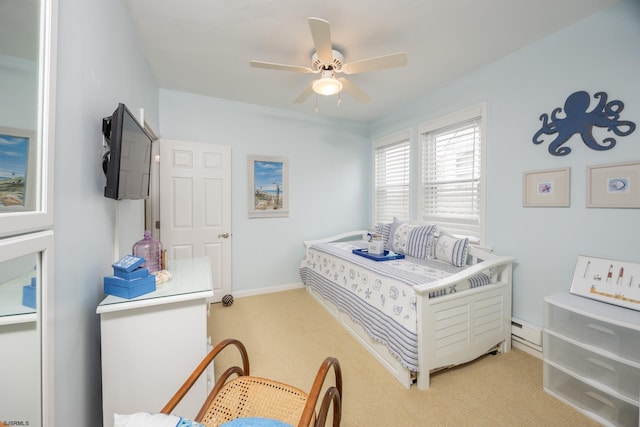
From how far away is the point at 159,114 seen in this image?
3.09m

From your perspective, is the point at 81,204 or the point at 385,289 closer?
the point at 81,204

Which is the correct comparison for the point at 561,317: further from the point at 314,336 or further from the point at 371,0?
the point at 371,0

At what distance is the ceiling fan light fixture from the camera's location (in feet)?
6.88

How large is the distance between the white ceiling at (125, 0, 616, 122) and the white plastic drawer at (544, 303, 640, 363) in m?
2.09

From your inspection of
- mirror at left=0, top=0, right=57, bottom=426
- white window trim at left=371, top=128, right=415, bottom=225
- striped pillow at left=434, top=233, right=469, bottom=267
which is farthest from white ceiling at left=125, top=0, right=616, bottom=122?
striped pillow at left=434, top=233, right=469, bottom=267

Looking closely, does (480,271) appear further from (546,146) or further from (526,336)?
(546,146)

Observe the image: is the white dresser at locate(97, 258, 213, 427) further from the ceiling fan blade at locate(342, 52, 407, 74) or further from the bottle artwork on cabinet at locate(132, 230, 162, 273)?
the ceiling fan blade at locate(342, 52, 407, 74)

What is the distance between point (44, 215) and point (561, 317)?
2.73 m

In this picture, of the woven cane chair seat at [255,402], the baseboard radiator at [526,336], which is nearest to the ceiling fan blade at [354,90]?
the woven cane chair seat at [255,402]

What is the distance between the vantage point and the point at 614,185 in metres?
1.78

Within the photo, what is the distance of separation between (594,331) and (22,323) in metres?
2.72

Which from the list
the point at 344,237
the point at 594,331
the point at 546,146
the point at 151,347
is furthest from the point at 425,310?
the point at 344,237

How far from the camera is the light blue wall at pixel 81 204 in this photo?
98cm

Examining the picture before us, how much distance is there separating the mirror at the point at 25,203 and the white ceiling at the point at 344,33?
1.31 metres
